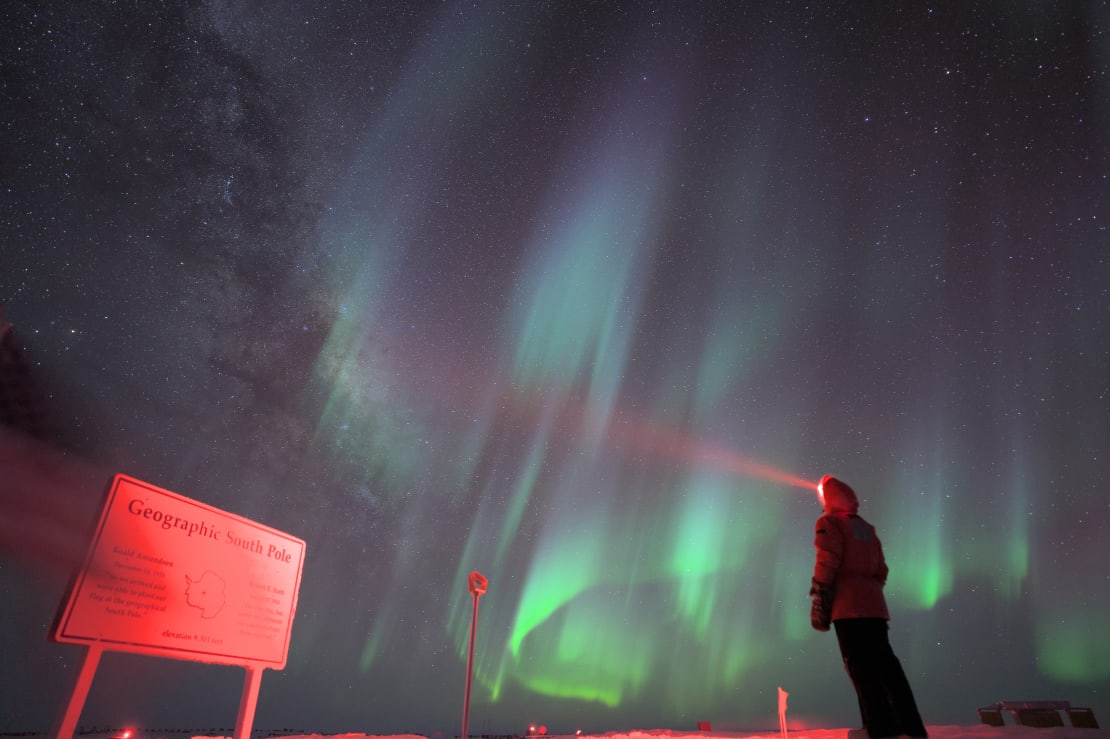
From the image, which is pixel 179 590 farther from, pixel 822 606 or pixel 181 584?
pixel 822 606

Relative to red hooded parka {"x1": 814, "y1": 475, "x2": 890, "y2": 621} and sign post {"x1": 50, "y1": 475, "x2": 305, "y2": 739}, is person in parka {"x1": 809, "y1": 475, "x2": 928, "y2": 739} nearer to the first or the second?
red hooded parka {"x1": 814, "y1": 475, "x2": 890, "y2": 621}

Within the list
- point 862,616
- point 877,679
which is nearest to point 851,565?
point 862,616

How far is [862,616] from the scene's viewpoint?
5.29 metres

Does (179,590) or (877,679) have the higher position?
(179,590)

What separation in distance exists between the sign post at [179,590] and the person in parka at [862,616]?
718 centimetres

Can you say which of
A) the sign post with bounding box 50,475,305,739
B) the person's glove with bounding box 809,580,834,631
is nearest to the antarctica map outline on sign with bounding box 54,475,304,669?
the sign post with bounding box 50,475,305,739

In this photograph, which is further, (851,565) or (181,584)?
(181,584)

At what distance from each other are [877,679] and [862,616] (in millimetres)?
504

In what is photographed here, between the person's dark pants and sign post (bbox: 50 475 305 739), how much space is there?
7.38 metres

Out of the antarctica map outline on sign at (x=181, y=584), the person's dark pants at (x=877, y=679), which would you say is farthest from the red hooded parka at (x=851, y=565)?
the antarctica map outline on sign at (x=181, y=584)

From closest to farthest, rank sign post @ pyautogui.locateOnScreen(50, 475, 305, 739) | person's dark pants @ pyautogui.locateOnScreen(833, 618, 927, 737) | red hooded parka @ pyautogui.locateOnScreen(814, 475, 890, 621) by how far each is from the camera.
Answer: person's dark pants @ pyautogui.locateOnScreen(833, 618, 927, 737)
red hooded parka @ pyautogui.locateOnScreen(814, 475, 890, 621)
sign post @ pyautogui.locateOnScreen(50, 475, 305, 739)

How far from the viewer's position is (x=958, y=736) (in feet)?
38.8

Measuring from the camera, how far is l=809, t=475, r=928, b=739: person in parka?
485 centimetres

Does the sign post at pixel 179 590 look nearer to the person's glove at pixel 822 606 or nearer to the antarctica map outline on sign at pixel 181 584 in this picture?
the antarctica map outline on sign at pixel 181 584
